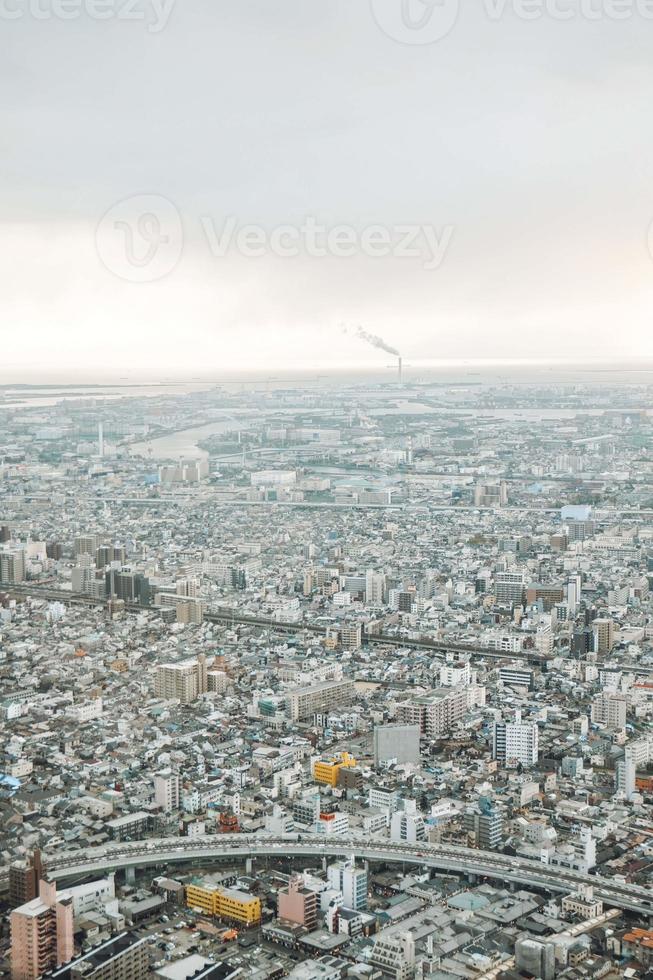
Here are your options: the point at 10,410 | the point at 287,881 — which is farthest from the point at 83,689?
the point at 10,410

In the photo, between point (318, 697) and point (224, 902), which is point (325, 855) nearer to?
point (224, 902)

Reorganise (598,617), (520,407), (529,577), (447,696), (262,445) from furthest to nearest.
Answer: (520,407) → (262,445) → (529,577) → (598,617) → (447,696)

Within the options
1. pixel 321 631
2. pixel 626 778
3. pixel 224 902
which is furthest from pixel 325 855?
pixel 321 631

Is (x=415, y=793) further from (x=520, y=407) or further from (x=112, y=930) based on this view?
(x=520, y=407)

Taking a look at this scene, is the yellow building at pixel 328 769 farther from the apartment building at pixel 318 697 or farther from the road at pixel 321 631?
the road at pixel 321 631

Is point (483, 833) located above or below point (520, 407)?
below

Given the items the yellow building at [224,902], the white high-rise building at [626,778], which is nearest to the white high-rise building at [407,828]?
the yellow building at [224,902]

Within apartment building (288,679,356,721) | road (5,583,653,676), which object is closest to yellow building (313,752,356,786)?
apartment building (288,679,356,721)
